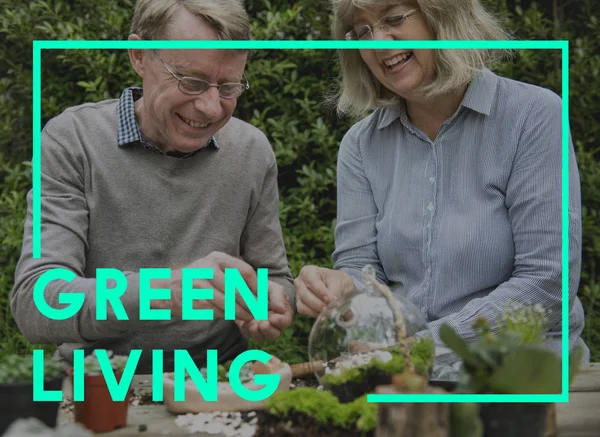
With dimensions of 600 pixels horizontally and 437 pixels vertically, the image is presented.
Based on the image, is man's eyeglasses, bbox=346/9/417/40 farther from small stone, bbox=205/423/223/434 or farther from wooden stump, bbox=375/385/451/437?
wooden stump, bbox=375/385/451/437

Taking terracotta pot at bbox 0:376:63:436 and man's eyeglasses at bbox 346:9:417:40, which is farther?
man's eyeglasses at bbox 346:9:417:40

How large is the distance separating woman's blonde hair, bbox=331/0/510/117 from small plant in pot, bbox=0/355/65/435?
115 centimetres

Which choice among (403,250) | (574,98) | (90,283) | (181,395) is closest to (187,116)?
(90,283)

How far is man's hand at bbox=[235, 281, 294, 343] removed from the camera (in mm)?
1772

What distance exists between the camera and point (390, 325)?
149 centimetres

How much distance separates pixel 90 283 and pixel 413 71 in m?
0.91

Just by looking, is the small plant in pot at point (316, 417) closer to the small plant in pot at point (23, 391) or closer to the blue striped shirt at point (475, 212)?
the small plant in pot at point (23, 391)

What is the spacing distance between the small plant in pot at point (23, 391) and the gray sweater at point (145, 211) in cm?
59

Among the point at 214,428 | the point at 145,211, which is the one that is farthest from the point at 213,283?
the point at 145,211

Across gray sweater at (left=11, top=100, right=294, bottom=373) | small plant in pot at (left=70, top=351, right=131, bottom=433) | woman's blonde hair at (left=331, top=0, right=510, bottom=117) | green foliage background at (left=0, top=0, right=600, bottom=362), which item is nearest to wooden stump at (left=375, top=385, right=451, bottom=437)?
small plant in pot at (left=70, top=351, right=131, bottom=433)

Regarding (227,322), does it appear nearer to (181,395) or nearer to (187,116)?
(187,116)

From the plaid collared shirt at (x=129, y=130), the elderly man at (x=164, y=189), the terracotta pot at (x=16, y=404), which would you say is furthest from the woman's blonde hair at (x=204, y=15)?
the terracotta pot at (x=16, y=404)

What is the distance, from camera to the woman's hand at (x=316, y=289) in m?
1.79

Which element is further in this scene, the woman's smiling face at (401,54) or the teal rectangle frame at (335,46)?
the woman's smiling face at (401,54)
